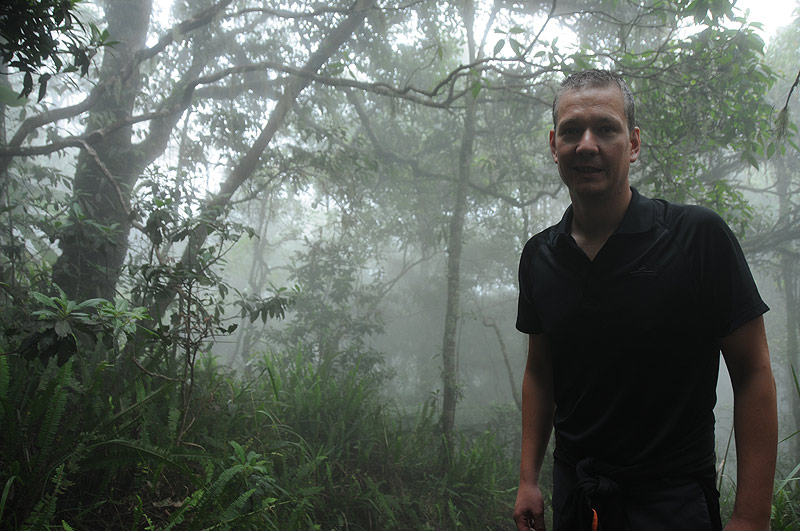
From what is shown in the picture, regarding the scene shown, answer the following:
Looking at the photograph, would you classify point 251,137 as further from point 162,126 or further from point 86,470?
point 86,470

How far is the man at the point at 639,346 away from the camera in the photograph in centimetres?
118

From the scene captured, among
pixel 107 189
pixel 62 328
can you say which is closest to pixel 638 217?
pixel 62 328

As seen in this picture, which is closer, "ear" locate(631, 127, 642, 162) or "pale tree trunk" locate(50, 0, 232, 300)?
"ear" locate(631, 127, 642, 162)

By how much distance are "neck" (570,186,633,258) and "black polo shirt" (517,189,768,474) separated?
5cm

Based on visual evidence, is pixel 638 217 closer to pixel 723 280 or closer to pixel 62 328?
pixel 723 280

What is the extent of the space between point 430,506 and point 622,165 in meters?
4.18

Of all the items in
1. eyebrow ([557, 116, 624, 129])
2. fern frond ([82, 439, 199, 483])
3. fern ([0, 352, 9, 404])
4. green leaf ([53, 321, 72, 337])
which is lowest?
fern frond ([82, 439, 199, 483])

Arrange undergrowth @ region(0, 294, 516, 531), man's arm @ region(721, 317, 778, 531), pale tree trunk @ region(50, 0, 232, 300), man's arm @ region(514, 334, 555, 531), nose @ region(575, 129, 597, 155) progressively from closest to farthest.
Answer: man's arm @ region(721, 317, 778, 531) → nose @ region(575, 129, 597, 155) → man's arm @ region(514, 334, 555, 531) → undergrowth @ region(0, 294, 516, 531) → pale tree trunk @ region(50, 0, 232, 300)

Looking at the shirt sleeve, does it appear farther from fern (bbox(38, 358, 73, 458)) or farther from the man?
fern (bbox(38, 358, 73, 458))

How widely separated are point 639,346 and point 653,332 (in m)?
0.05

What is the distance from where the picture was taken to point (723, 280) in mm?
1201

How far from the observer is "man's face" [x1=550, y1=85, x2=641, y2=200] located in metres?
1.36

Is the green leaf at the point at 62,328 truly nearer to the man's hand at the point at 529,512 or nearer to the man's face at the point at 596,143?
the man's hand at the point at 529,512

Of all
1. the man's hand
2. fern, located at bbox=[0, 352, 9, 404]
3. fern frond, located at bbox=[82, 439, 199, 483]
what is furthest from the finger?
fern, located at bbox=[0, 352, 9, 404]
